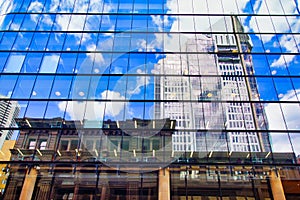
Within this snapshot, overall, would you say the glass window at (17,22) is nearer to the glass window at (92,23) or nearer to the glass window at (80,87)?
the glass window at (92,23)

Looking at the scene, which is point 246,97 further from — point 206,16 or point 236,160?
point 206,16

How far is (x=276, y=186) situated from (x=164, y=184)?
7369 mm

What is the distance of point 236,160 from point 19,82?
59.7 feet

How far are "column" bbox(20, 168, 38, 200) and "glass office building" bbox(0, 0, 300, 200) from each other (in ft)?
0.23

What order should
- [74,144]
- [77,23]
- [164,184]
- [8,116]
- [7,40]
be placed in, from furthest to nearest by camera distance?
[77,23]
[7,40]
[8,116]
[74,144]
[164,184]

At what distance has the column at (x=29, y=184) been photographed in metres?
14.9

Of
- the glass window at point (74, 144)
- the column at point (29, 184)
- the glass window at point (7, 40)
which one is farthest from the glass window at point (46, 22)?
the column at point (29, 184)

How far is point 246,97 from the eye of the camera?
18.7 metres

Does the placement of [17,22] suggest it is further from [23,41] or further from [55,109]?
[55,109]

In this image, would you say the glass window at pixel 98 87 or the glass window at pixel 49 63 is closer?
the glass window at pixel 98 87

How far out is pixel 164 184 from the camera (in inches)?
606

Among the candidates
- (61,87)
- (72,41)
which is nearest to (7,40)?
(72,41)

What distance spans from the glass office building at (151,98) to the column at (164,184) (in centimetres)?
7

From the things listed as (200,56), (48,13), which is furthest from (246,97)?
(48,13)
